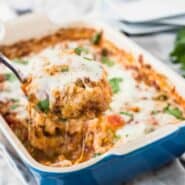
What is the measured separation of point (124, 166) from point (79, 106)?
0.13 metres

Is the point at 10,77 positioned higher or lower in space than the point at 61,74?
lower

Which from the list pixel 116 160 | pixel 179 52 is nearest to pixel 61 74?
pixel 116 160

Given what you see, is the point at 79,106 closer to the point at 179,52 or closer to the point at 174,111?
the point at 174,111

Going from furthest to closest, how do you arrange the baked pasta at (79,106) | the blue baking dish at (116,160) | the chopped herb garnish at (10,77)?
the chopped herb garnish at (10,77)
the baked pasta at (79,106)
the blue baking dish at (116,160)

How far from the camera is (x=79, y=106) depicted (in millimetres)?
1052

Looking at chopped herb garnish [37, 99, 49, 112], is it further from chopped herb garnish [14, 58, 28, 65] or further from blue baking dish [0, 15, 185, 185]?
chopped herb garnish [14, 58, 28, 65]

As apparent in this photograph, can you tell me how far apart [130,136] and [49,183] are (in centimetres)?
21

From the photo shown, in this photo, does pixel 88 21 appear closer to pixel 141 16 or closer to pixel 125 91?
pixel 141 16

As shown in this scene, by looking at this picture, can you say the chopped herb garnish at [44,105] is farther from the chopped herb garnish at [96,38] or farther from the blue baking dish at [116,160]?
the chopped herb garnish at [96,38]

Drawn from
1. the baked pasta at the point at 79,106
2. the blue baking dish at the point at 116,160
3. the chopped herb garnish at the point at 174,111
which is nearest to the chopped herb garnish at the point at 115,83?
the baked pasta at the point at 79,106

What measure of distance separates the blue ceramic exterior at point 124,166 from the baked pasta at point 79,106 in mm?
61

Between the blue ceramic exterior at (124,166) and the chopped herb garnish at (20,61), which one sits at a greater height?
the blue ceramic exterior at (124,166)

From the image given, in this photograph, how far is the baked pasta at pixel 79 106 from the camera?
3.46 ft

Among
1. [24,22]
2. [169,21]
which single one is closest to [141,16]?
[169,21]
